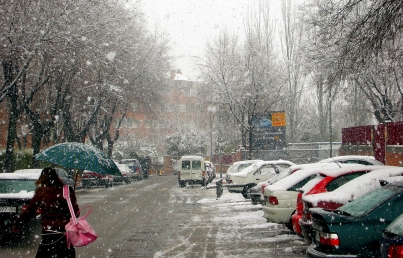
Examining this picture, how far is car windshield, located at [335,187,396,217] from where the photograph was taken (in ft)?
22.8

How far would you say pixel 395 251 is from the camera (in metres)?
4.87

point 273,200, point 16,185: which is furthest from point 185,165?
point 16,185

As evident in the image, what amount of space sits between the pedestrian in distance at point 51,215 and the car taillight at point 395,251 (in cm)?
348

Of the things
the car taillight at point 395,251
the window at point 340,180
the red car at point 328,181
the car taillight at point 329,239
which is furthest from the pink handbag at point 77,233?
the window at point 340,180

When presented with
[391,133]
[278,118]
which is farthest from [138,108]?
[391,133]

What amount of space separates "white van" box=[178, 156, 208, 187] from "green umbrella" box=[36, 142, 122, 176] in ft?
73.5

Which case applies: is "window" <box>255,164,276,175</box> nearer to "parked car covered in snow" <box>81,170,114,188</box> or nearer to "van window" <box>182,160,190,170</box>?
"van window" <box>182,160,190,170</box>

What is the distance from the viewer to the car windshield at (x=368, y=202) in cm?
696

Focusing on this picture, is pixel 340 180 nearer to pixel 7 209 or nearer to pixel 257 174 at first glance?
pixel 7 209

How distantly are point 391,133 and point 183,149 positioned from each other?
172ft

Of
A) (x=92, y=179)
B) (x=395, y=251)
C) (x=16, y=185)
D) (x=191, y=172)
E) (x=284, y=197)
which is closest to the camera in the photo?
(x=395, y=251)

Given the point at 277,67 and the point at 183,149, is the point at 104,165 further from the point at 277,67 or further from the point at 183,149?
the point at 183,149

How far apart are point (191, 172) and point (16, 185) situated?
2358 centimetres

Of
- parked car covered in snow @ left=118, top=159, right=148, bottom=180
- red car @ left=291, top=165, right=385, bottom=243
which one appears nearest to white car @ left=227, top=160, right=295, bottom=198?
red car @ left=291, top=165, right=385, bottom=243
